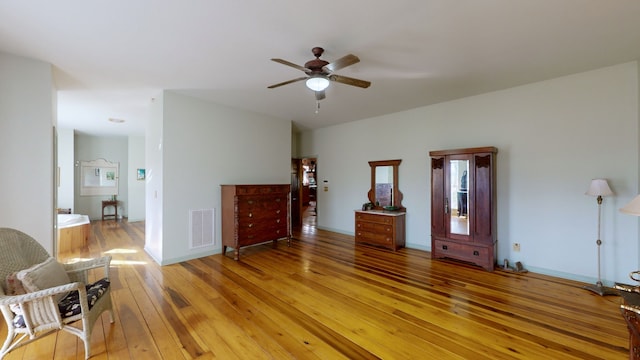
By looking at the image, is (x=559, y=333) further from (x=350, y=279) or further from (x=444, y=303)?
(x=350, y=279)

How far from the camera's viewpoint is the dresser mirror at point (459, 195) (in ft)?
13.0

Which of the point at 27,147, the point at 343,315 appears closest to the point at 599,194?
the point at 343,315

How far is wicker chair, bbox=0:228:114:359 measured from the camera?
1.77 meters

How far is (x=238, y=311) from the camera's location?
260 centimetres

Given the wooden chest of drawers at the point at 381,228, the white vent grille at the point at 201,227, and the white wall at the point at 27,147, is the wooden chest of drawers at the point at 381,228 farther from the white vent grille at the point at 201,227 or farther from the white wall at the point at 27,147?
the white wall at the point at 27,147

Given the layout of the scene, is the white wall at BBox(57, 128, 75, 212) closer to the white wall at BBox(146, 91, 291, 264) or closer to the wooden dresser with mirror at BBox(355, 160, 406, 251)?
the white wall at BBox(146, 91, 291, 264)

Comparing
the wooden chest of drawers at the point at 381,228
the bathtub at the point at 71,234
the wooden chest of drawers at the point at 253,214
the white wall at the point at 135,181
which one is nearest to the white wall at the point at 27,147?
the wooden chest of drawers at the point at 253,214

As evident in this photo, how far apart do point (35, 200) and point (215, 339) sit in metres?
2.66

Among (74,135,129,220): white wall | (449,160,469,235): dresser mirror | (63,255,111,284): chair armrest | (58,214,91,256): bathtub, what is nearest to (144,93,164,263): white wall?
(58,214,91,256): bathtub

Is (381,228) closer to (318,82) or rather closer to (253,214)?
(253,214)

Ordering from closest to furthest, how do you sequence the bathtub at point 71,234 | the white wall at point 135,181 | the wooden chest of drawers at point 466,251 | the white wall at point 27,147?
the white wall at point 27,147
the wooden chest of drawers at point 466,251
the bathtub at point 71,234
the white wall at point 135,181

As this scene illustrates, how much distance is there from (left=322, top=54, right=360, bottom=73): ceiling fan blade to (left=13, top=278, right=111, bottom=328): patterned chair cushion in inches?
110

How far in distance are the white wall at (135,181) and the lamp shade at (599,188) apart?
10.0 metres

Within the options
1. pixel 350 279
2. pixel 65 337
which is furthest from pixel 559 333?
pixel 65 337
